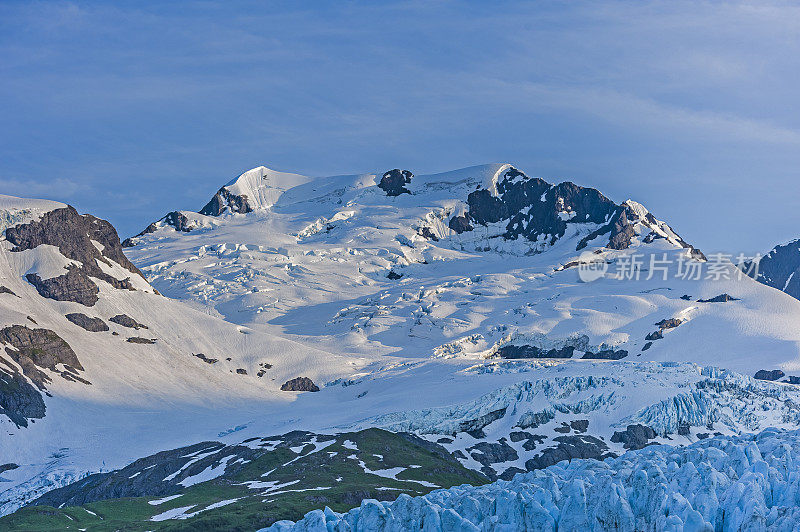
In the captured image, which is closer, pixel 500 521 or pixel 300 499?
pixel 500 521

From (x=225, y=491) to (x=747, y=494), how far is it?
388 ft

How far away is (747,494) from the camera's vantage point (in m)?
96.1

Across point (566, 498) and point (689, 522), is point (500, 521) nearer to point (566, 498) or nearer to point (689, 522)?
point (566, 498)

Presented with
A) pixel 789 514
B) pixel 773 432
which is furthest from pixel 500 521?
pixel 773 432

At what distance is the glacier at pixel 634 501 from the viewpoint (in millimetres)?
96062

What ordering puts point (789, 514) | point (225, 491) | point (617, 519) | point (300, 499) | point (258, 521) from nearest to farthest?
point (789, 514) < point (617, 519) < point (258, 521) < point (300, 499) < point (225, 491)

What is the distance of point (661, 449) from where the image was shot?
418ft

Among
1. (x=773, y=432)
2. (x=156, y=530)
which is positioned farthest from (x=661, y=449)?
(x=156, y=530)

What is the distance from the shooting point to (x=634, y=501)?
101m

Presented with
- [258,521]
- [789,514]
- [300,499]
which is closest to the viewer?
[789,514]

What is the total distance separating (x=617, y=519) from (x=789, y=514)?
663 inches

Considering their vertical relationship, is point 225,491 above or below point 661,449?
below

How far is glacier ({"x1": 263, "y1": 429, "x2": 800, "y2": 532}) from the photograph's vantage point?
96062 millimetres

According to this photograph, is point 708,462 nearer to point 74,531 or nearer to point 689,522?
point 689,522
